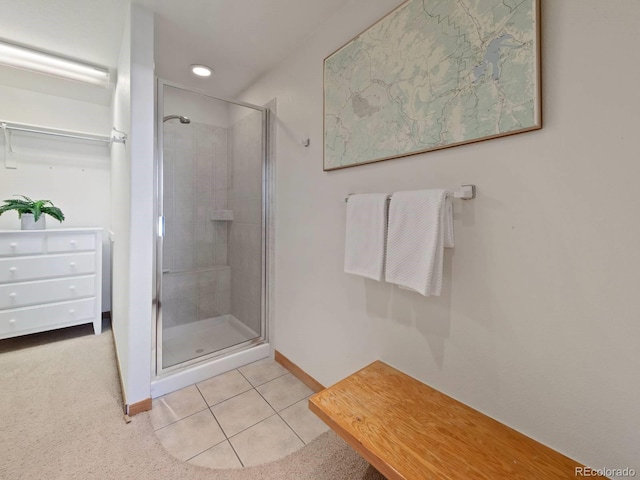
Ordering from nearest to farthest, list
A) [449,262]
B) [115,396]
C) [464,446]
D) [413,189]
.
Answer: [464,446]
[449,262]
[413,189]
[115,396]

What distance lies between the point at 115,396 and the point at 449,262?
7.09ft

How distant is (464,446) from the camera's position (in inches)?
35.6

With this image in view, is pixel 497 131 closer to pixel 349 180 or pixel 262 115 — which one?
pixel 349 180

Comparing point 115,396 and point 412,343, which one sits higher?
point 412,343

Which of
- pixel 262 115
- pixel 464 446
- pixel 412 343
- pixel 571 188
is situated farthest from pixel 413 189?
pixel 262 115

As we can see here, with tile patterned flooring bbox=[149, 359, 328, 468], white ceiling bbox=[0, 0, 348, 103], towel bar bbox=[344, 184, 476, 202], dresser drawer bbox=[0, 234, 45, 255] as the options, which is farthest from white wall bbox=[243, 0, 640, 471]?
dresser drawer bbox=[0, 234, 45, 255]

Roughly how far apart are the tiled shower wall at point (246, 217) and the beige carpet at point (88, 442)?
Answer: 3.35 ft

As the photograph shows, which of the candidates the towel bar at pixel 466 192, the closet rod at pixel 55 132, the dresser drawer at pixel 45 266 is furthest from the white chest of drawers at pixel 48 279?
the towel bar at pixel 466 192

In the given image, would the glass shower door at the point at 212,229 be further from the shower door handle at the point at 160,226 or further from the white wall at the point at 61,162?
the white wall at the point at 61,162

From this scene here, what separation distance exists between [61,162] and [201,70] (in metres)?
1.83

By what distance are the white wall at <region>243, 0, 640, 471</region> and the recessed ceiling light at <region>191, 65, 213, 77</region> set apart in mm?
1447

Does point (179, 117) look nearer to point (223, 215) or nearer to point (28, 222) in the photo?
point (223, 215)

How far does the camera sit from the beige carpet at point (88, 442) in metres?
1.22

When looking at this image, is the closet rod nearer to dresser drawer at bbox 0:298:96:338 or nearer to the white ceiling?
the white ceiling
